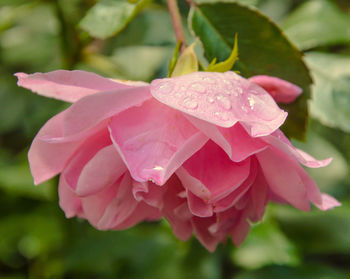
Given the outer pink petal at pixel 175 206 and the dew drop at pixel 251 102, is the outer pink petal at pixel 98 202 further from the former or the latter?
the dew drop at pixel 251 102

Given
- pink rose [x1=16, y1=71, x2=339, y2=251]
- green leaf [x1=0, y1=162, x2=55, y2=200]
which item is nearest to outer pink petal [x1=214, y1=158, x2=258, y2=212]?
pink rose [x1=16, y1=71, x2=339, y2=251]

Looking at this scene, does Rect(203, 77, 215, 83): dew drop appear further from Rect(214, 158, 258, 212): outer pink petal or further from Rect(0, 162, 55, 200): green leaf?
Rect(0, 162, 55, 200): green leaf

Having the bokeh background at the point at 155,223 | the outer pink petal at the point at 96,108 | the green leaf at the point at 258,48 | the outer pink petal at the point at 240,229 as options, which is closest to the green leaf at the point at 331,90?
the bokeh background at the point at 155,223

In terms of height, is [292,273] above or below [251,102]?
below

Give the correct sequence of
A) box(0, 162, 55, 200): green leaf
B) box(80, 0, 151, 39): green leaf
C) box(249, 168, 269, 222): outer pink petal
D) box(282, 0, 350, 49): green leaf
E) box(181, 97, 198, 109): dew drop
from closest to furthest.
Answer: box(181, 97, 198, 109): dew drop < box(249, 168, 269, 222): outer pink petal < box(80, 0, 151, 39): green leaf < box(282, 0, 350, 49): green leaf < box(0, 162, 55, 200): green leaf

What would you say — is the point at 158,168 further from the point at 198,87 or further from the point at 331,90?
the point at 331,90

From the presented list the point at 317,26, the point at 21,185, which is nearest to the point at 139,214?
the point at 317,26
